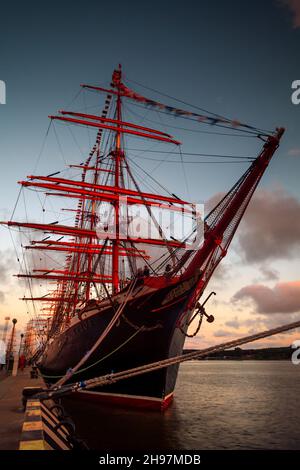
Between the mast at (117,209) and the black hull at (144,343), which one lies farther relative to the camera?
the mast at (117,209)

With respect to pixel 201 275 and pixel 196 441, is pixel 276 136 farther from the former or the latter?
pixel 196 441

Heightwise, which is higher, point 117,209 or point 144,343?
point 117,209

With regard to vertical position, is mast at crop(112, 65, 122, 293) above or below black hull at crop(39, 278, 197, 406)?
above

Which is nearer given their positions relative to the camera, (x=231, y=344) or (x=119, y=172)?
(x=231, y=344)

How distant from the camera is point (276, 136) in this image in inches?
432

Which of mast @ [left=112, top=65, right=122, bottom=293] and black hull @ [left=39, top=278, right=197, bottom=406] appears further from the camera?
mast @ [left=112, top=65, right=122, bottom=293]

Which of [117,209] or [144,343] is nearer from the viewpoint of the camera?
[144,343]

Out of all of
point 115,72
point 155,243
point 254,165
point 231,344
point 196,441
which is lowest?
point 196,441

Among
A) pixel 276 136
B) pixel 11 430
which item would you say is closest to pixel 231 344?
pixel 11 430

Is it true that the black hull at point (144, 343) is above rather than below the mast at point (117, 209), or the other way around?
below

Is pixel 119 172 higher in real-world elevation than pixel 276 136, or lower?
higher

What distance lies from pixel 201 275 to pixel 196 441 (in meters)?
5.73
